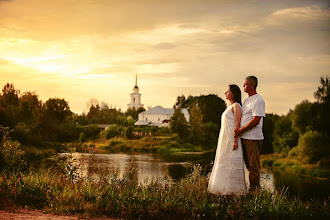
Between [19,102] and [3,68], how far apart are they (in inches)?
577

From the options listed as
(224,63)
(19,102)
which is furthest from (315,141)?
(19,102)

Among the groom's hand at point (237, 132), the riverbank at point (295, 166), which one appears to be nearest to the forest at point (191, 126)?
the riverbank at point (295, 166)

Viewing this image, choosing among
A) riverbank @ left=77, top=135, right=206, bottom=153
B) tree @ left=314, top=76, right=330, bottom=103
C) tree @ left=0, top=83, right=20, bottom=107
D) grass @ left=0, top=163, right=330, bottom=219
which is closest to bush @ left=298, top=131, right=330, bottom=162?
tree @ left=314, top=76, right=330, bottom=103

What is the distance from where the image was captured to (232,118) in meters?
6.10

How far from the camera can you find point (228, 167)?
594cm

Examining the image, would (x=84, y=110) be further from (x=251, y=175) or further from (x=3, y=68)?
(x=251, y=175)

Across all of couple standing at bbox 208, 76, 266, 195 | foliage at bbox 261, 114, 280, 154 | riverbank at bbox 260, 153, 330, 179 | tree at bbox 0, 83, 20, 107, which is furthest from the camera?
foliage at bbox 261, 114, 280, 154

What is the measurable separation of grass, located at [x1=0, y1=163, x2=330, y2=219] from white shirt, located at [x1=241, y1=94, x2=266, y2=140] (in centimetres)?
104

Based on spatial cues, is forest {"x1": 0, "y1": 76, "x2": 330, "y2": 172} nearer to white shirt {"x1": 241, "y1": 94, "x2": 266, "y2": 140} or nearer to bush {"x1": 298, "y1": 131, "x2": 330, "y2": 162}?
bush {"x1": 298, "y1": 131, "x2": 330, "y2": 162}

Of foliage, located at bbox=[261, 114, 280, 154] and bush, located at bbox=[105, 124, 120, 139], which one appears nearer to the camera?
foliage, located at bbox=[261, 114, 280, 154]

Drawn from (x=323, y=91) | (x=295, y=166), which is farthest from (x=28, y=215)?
(x=323, y=91)

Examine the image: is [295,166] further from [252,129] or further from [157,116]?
[157,116]

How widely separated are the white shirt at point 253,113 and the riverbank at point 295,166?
22.4 meters

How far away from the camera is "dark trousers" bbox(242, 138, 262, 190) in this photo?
19.3 ft
